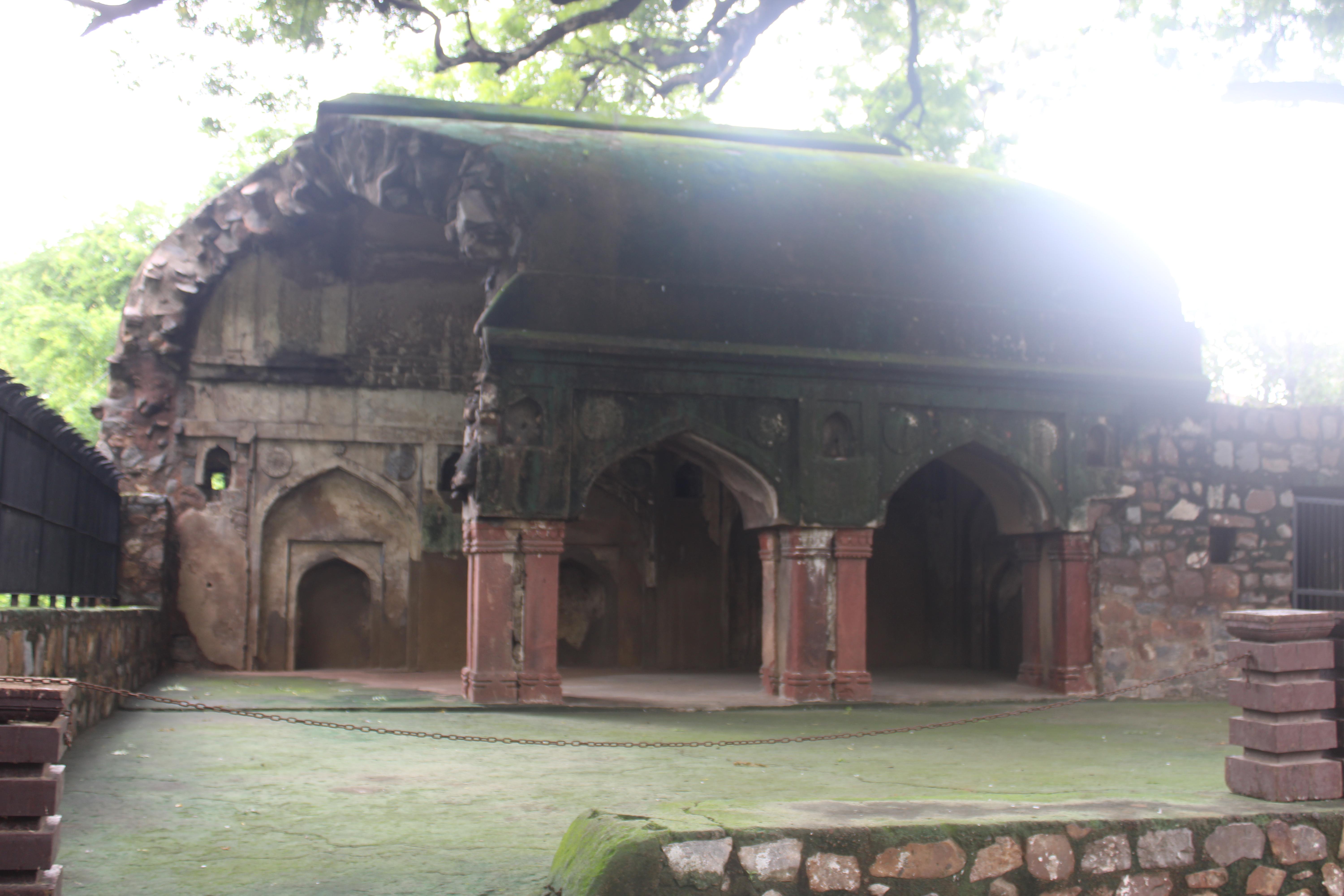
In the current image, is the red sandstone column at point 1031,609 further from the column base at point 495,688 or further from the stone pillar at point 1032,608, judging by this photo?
the column base at point 495,688

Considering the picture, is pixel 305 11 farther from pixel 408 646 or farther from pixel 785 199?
pixel 408 646

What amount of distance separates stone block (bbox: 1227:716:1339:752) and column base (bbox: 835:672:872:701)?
5165 mm

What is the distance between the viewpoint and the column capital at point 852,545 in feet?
32.6

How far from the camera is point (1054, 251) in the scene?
11125 mm

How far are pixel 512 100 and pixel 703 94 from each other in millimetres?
3479

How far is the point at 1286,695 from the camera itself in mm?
4648

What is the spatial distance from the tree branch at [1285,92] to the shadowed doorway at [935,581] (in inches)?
244

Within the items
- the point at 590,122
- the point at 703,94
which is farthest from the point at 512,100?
the point at 590,122

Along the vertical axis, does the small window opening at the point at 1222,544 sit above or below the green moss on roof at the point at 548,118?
below

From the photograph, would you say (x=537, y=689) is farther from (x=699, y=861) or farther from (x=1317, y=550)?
(x=1317, y=550)

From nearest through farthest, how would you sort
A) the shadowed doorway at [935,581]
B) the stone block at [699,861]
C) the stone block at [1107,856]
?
the stone block at [699,861] < the stone block at [1107,856] < the shadowed doorway at [935,581]

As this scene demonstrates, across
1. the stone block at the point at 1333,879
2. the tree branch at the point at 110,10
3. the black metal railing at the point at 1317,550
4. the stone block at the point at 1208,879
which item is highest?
the tree branch at the point at 110,10

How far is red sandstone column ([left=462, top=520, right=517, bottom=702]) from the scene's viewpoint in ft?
30.0

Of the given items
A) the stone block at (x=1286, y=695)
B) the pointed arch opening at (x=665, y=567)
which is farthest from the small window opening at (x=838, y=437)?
the stone block at (x=1286, y=695)
